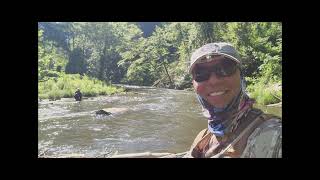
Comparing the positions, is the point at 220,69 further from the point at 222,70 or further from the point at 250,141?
the point at 250,141

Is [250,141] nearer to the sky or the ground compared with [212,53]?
nearer to the ground

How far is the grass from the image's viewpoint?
5.30m

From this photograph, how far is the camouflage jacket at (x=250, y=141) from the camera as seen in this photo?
4.00m

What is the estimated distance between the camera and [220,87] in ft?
14.2

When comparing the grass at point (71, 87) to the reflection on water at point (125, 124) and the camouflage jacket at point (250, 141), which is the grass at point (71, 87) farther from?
the camouflage jacket at point (250, 141)

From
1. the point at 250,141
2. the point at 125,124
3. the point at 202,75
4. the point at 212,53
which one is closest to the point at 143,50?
the point at 125,124

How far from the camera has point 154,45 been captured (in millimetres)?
5668

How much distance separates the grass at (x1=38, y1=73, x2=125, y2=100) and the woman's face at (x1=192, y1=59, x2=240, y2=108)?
1.53m

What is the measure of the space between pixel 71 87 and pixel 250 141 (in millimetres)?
2483

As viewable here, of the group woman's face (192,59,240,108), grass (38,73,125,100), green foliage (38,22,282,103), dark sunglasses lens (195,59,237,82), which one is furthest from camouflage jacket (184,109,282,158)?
grass (38,73,125,100)
